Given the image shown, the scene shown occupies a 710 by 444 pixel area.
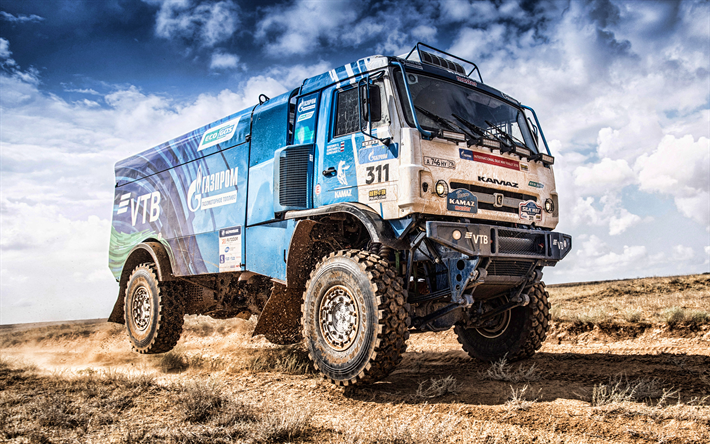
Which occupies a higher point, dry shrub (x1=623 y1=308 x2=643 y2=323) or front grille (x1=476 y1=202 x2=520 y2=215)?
front grille (x1=476 y1=202 x2=520 y2=215)

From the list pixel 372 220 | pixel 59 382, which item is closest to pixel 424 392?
pixel 372 220

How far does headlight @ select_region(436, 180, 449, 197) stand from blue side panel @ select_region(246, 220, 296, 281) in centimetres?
218

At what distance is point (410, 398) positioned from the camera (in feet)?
17.9

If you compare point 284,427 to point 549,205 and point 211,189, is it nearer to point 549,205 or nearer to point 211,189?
point 549,205

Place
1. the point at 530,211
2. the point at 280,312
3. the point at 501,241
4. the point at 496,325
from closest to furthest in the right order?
1. the point at 501,241
2. the point at 530,211
3. the point at 280,312
4. the point at 496,325

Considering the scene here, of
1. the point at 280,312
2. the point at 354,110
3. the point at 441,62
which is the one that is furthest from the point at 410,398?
the point at 441,62

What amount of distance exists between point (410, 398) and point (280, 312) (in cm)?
252

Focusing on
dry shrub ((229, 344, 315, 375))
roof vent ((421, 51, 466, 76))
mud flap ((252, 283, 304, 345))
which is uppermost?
roof vent ((421, 51, 466, 76))

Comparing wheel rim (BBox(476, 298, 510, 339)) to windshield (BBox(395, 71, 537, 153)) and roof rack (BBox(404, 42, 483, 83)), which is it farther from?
roof rack (BBox(404, 42, 483, 83))

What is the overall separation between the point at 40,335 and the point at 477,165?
16812 millimetres

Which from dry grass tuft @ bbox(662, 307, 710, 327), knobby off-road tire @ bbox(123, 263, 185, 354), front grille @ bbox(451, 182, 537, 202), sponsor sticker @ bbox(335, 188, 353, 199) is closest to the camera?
front grille @ bbox(451, 182, 537, 202)

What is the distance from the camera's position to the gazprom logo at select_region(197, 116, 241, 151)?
28.6ft

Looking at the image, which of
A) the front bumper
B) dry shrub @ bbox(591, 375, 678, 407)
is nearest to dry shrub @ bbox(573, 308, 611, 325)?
the front bumper

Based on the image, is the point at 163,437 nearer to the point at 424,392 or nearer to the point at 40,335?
the point at 424,392
